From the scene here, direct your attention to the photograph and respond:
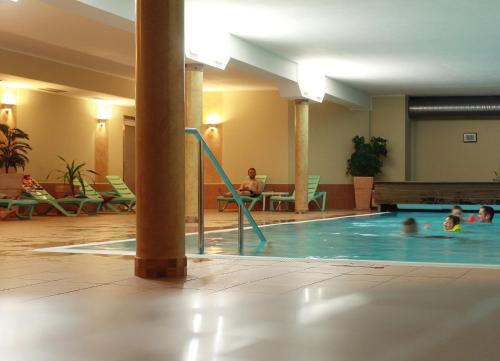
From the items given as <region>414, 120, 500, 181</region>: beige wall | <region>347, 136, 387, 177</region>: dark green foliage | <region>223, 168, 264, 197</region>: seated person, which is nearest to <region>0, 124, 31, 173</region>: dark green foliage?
<region>223, 168, 264, 197</region>: seated person

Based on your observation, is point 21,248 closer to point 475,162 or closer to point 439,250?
point 439,250

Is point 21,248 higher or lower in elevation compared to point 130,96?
lower

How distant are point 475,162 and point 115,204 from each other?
387 inches

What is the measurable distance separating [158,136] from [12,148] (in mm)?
11005

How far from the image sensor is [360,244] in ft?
26.3

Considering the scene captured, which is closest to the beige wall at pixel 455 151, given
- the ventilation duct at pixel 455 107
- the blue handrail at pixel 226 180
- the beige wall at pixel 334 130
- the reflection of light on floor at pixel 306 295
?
the ventilation duct at pixel 455 107

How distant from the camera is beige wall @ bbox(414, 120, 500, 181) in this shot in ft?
66.0

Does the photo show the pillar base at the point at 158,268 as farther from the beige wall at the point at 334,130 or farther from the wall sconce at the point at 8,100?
the beige wall at the point at 334,130

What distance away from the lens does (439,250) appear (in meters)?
7.21

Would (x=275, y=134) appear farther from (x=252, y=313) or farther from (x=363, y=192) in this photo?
(x=252, y=313)

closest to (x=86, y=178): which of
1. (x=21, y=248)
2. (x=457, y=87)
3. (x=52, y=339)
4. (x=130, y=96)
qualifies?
(x=130, y=96)

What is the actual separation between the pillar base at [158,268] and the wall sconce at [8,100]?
37.1ft

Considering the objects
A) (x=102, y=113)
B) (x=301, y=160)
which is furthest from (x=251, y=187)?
(x=102, y=113)

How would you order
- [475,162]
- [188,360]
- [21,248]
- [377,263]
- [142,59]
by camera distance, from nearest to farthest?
[188,360] < [142,59] < [377,263] < [21,248] < [475,162]
